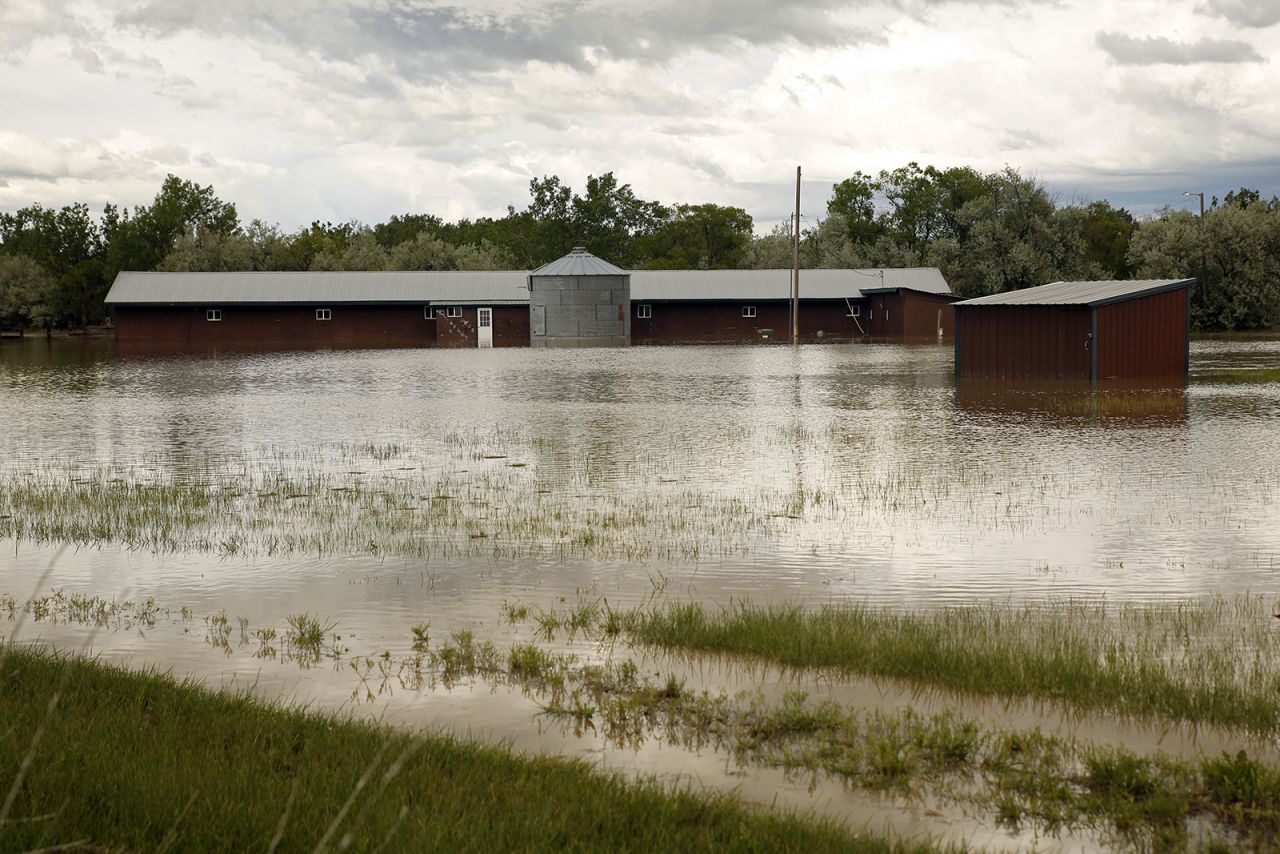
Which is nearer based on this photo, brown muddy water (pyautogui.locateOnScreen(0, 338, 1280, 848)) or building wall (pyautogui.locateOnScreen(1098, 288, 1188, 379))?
brown muddy water (pyautogui.locateOnScreen(0, 338, 1280, 848))

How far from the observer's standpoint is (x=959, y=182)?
94000 mm

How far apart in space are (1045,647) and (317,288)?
67.5m

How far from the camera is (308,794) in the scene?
5141 millimetres

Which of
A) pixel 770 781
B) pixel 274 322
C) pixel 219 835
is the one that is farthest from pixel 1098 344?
pixel 274 322

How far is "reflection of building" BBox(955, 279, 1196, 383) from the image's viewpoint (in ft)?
106

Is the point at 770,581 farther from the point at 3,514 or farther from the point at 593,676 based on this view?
the point at 3,514

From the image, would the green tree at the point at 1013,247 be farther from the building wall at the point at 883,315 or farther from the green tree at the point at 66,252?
the green tree at the point at 66,252

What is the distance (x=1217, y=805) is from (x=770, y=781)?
6.56 feet

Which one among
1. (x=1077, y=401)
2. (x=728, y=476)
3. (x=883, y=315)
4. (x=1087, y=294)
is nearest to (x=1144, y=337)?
(x=1087, y=294)

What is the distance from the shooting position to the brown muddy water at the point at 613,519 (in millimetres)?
7945

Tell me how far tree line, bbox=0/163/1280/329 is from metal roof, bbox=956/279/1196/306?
142 feet

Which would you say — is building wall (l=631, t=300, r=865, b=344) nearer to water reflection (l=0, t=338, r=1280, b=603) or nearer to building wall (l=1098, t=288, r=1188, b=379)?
building wall (l=1098, t=288, r=1188, b=379)

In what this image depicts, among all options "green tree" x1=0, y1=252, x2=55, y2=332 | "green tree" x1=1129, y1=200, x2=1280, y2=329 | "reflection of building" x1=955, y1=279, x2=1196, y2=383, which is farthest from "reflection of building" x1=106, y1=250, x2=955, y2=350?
"reflection of building" x1=955, y1=279, x2=1196, y2=383

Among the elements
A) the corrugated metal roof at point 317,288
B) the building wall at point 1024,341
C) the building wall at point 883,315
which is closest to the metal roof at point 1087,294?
the building wall at point 1024,341
